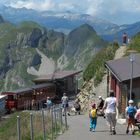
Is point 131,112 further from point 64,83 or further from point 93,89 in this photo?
point 64,83

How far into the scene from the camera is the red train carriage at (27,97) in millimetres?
58425

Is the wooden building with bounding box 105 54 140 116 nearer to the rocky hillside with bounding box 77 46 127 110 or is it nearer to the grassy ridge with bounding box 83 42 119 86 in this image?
the rocky hillside with bounding box 77 46 127 110

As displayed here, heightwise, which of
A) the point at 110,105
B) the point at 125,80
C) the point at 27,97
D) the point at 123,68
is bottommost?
the point at 27,97

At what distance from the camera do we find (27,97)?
60938 millimetres

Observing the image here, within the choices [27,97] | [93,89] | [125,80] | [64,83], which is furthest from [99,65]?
[125,80]

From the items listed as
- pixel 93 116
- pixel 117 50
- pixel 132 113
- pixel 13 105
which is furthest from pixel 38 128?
pixel 13 105

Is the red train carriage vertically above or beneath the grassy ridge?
beneath

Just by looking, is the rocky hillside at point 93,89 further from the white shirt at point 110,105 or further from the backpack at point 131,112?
the white shirt at point 110,105

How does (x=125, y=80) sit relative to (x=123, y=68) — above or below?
below

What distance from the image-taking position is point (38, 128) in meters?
23.2

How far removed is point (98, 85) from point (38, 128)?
26092mm

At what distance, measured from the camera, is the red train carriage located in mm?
58425

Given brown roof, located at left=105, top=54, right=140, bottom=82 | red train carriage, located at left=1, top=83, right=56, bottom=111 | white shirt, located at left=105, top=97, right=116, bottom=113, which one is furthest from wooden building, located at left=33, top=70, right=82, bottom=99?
white shirt, located at left=105, top=97, right=116, bottom=113

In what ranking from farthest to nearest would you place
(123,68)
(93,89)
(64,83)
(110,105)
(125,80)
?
(64,83) < (93,89) < (123,68) < (125,80) < (110,105)
